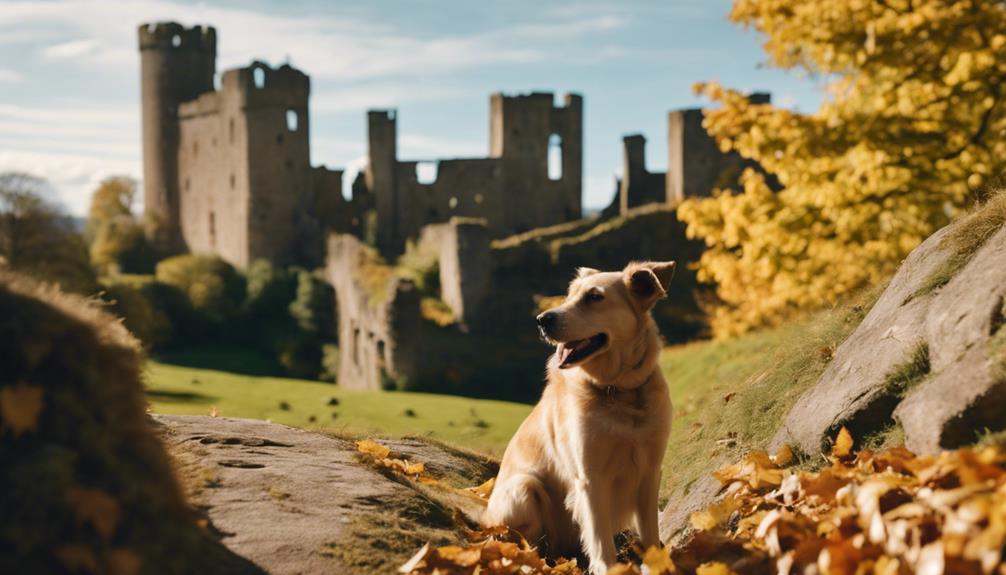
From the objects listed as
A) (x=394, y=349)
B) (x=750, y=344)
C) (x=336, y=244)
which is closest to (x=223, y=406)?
(x=750, y=344)

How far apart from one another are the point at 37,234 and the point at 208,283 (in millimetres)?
12791

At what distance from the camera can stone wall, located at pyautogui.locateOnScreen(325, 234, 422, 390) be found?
116ft

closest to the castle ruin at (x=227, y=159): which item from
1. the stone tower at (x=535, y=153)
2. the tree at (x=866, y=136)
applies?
the stone tower at (x=535, y=153)

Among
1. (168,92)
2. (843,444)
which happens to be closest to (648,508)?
(843,444)

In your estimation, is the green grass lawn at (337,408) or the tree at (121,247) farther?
the tree at (121,247)

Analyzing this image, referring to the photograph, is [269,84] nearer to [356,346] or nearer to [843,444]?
[356,346]

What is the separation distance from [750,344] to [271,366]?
1300 inches

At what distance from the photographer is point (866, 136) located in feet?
47.2

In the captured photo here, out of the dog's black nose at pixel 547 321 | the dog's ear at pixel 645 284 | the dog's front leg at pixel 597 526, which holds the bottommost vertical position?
the dog's front leg at pixel 597 526

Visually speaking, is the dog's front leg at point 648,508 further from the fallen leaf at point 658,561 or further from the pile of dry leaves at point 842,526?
the fallen leaf at point 658,561

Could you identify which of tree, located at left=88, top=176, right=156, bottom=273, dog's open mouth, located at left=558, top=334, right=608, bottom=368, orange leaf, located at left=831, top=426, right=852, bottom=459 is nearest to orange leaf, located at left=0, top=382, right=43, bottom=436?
dog's open mouth, located at left=558, top=334, right=608, bottom=368

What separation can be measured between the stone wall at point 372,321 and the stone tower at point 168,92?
86.1ft

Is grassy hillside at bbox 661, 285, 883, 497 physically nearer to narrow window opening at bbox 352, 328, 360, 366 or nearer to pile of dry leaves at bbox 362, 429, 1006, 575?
pile of dry leaves at bbox 362, 429, 1006, 575

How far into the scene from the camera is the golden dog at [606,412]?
5.72 meters
